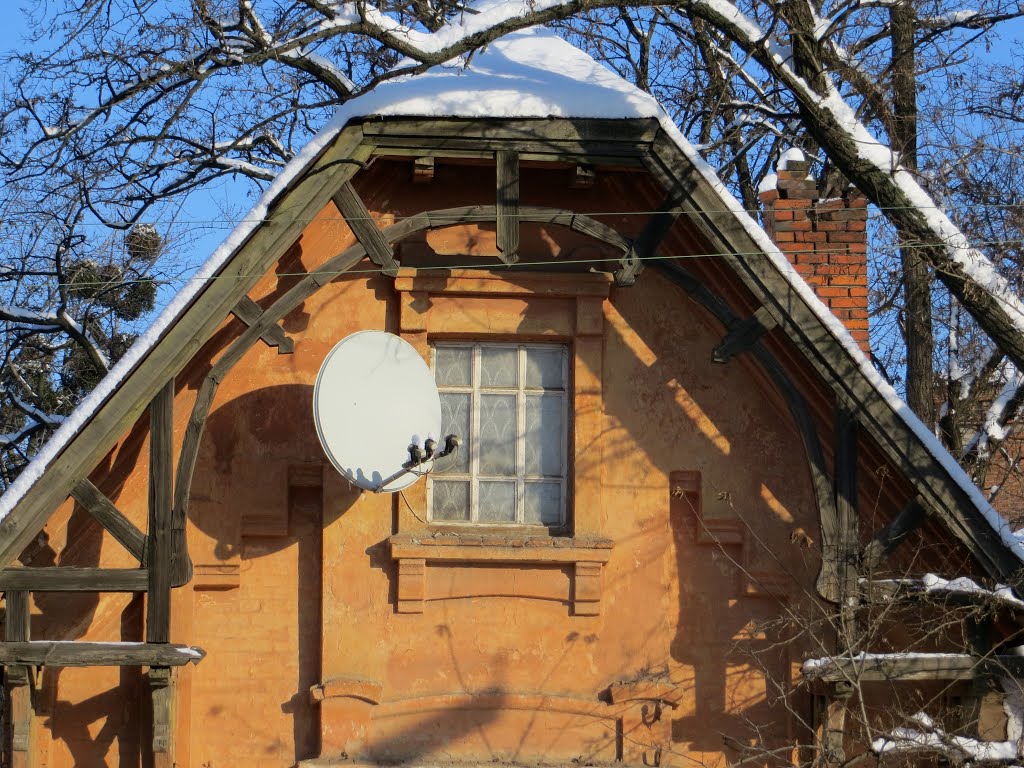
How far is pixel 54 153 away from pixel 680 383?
4.37 m

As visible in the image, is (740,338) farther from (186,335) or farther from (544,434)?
(186,335)

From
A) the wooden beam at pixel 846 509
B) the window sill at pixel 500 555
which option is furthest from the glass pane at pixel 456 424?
the wooden beam at pixel 846 509

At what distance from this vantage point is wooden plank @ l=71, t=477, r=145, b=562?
25.9 feet

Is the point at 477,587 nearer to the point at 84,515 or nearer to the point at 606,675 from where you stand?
the point at 606,675

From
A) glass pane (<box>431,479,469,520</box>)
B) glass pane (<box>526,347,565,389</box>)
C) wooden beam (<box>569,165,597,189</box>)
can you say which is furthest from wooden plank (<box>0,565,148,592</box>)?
wooden beam (<box>569,165,597,189</box>)

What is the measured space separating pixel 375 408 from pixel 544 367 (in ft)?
4.39

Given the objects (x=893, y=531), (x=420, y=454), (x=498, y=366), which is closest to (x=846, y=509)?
(x=893, y=531)

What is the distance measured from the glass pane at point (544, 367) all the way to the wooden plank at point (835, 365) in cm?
132

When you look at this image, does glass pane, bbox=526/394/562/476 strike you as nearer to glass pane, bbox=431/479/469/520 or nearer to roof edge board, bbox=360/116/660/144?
glass pane, bbox=431/479/469/520

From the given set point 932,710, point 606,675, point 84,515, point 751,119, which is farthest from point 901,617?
point 751,119

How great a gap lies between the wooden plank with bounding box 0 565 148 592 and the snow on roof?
382mm

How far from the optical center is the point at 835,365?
823 centimetres

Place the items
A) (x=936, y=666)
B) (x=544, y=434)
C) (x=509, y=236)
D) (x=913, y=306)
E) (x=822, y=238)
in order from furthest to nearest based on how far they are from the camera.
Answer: (x=913, y=306)
(x=822, y=238)
(x=544, y=434)
(x=509, y=236)
(x=936, y=666)

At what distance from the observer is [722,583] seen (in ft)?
29.0
